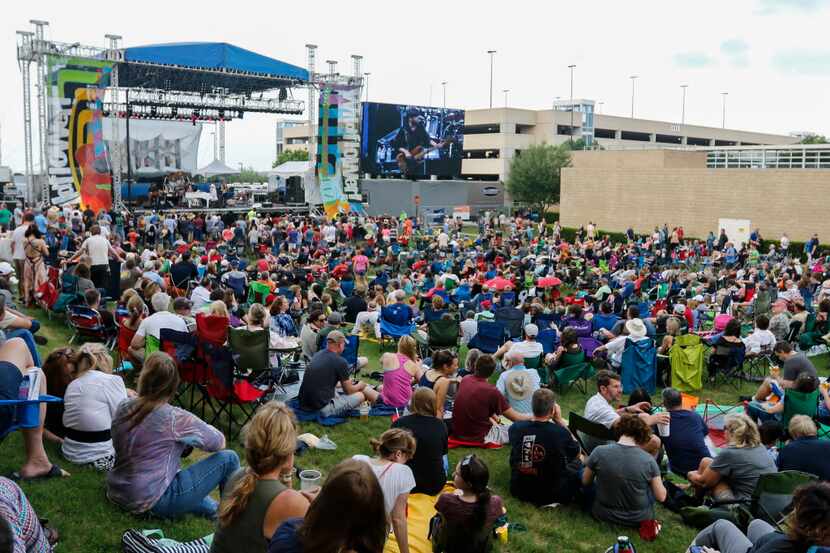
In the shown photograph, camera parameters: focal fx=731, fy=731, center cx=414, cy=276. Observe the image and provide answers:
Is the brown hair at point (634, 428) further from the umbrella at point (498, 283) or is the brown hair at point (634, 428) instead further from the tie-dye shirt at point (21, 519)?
the umbrella at point (498, 283)

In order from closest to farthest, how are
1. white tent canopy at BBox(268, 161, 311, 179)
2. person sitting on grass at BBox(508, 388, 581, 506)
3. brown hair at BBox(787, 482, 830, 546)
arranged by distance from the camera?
brown hair at BBox(787, 482, 830, 546) < person sitting on grass at BBox(508, 388, 581, 506) < white tent canopy at BBox(268, 161, 311, 179)

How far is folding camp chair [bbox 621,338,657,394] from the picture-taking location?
9.25 m

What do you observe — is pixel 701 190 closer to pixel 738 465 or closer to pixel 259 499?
pixel 738 465

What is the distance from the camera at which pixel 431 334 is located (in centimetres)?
1024

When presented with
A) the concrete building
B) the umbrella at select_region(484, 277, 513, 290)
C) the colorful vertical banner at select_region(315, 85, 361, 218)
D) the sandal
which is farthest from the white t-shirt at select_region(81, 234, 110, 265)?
the concrete building

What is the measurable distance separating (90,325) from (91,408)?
13.0ft

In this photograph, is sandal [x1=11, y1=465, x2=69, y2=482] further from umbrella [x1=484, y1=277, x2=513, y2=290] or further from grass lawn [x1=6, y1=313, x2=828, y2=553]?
umbrella [x1=484, y1=277, x2=513, y2=290]

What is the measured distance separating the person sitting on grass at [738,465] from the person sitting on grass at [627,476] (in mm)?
494

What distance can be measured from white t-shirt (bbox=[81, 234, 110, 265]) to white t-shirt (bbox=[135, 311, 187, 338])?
4577 mm

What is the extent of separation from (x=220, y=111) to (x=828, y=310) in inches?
1235

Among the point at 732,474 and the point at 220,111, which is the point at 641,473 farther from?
the point at 220,111

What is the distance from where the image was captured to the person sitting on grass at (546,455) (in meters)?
5.52

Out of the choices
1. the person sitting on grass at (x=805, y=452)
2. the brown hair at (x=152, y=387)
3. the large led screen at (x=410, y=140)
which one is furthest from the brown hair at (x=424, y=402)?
the large led screen at (x=410, y=140)

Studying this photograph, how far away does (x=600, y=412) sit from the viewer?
6.31m
